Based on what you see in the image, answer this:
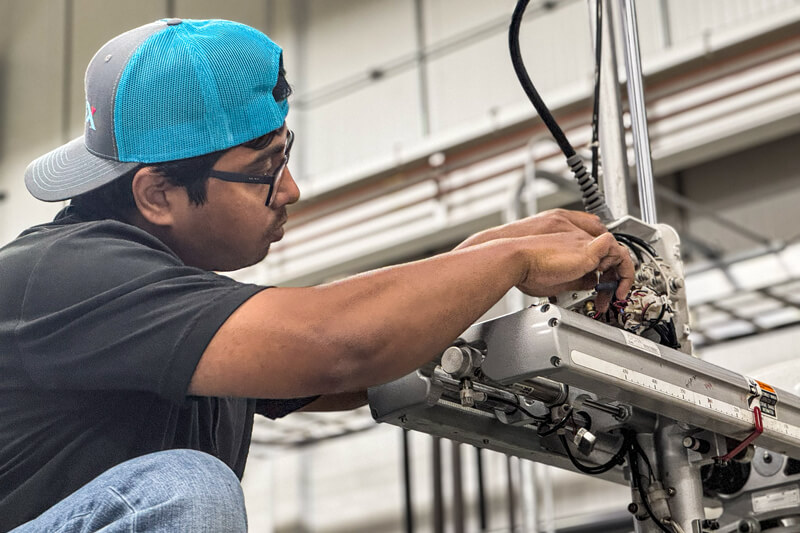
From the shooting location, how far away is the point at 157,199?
1.21m

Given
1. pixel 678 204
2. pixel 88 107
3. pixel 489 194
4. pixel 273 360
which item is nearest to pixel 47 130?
pixel 489 194

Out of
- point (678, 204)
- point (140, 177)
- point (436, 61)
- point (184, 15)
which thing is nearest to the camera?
point (140, 177)

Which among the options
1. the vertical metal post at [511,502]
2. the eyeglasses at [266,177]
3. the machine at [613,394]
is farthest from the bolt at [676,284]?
the vertical metal post at [511,502]

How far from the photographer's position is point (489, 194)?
4.30 meters

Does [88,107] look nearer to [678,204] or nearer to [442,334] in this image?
[442,334]

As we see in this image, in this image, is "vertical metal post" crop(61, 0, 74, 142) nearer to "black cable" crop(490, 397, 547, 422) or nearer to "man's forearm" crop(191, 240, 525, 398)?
"black cable" crop(490, 397, 547, 422)

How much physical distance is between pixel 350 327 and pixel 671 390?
1.42ft

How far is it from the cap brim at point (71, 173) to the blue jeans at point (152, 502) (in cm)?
36

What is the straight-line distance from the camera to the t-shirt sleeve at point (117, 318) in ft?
3.24

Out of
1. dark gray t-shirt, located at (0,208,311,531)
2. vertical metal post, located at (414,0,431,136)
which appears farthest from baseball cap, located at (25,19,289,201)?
vertical metal post, located at (414,0,431,136)

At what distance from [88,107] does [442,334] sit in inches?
19.6

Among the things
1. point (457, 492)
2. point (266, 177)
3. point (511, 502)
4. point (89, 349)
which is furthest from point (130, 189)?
point (457, 492)

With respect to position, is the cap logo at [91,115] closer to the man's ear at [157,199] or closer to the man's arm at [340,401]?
the man's ear at [157,199]

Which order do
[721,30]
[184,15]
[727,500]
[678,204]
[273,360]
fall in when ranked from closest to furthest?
[273,360] < [727,500] < [721,30] < [678,204] < [184,15]
